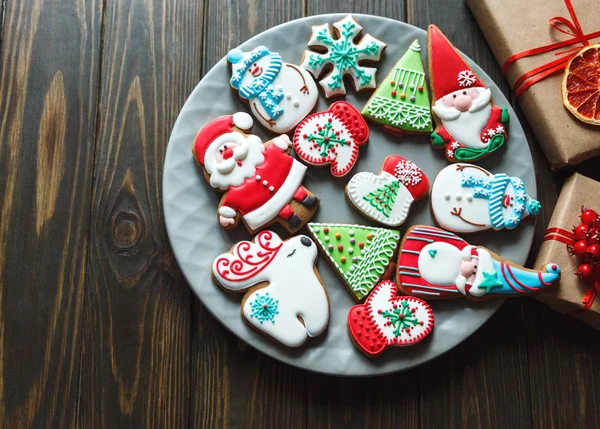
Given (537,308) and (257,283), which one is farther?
(537,308)

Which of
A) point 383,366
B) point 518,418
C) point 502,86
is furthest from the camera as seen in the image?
point 502,86

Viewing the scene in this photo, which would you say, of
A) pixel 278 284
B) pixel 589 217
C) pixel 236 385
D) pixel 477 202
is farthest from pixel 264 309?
pixel 589 217

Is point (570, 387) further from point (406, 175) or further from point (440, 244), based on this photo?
point (406, 175)

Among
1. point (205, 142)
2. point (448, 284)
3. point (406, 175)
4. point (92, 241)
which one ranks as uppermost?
point (205, 142)

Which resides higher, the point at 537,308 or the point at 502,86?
the point at 502,86

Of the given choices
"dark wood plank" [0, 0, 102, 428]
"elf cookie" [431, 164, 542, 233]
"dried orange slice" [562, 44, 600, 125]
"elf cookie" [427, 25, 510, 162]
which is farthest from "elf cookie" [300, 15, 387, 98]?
"dark wood plank" [0, 0, 102, 428]

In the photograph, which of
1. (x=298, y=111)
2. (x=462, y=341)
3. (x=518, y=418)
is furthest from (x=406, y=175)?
(x=518, y=418)

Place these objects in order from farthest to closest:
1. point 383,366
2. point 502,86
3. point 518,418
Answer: point 502,86, point 518,418, point 383,366
